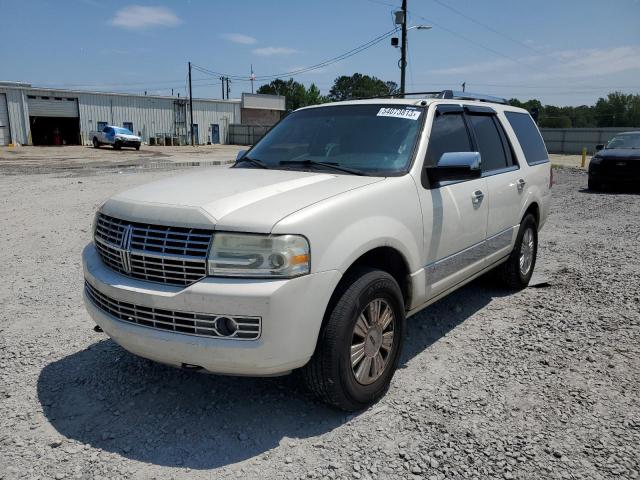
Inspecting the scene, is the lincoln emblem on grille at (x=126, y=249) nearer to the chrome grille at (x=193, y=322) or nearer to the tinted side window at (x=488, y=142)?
the chrome grille at (x=193, y=322)

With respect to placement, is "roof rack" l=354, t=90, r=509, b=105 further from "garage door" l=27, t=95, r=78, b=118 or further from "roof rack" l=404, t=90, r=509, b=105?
"garage door" l=27, t=95, r=78, b=118

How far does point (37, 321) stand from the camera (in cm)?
450

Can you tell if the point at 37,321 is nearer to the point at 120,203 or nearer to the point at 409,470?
the point at 120,203

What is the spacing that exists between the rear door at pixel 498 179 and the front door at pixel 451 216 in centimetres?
17

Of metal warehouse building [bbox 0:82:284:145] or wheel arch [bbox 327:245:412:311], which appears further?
metal warehouse building [bbox 0:82:284:145]

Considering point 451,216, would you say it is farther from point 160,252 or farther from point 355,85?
point 355,85

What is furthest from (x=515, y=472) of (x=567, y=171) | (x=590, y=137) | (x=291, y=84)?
(x=291, y=84)

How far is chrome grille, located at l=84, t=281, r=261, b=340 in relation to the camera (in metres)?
2.59

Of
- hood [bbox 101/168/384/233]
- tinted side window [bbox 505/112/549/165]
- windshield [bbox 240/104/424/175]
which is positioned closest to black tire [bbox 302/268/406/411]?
hood [bbox 101/168/384/233]

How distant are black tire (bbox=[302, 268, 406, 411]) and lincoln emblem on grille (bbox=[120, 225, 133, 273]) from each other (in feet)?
3.75

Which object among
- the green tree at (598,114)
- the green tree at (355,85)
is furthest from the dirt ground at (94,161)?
the green tree at (355,85)

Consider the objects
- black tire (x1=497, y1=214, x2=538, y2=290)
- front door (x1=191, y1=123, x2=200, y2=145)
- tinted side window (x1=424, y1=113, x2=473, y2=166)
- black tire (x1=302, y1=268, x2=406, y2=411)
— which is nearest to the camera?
black tire (x1=302, y1=268, x2=406, y2=411)

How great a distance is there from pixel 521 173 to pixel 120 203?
151 inches

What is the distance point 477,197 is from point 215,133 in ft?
191
